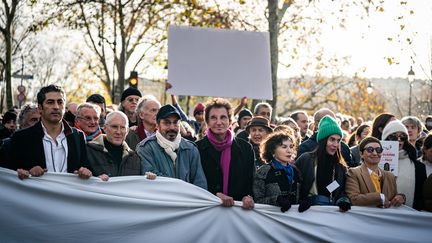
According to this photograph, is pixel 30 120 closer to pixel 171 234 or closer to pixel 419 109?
pixel 171 234

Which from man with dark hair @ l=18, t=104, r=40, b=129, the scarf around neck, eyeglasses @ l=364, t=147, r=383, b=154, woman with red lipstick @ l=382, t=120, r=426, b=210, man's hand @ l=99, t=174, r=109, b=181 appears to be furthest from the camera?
man with dark hair @ l=18, t=104, r=40, b=129

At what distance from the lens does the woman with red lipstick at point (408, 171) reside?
7.33m

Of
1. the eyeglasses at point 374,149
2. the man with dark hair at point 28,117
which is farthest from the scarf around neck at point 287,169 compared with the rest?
the man with dark hair at point 28,117

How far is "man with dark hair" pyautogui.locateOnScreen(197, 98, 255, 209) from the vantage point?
6.66 metres

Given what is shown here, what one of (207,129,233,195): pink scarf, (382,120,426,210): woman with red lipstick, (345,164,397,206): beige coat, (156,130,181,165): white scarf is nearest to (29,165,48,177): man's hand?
(156,130,181,165): white scarf

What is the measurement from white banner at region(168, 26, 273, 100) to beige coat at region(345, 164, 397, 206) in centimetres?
395

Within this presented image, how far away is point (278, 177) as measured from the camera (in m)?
6.54

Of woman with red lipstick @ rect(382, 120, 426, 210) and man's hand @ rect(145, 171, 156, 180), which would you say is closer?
man's hand @ rect(145, 171, 156, 180)

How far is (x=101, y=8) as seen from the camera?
973 inches

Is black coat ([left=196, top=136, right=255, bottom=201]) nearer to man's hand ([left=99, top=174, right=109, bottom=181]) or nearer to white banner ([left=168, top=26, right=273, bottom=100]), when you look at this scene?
man's hand ([left=99, top=174, right=109, bottom=181])

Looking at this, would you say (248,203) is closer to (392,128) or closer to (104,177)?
(104,177)

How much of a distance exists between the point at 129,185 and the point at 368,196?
2338 millimetres

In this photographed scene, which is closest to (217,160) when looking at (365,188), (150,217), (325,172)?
(150,217)

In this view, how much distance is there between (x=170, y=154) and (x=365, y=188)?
6.60 ft
